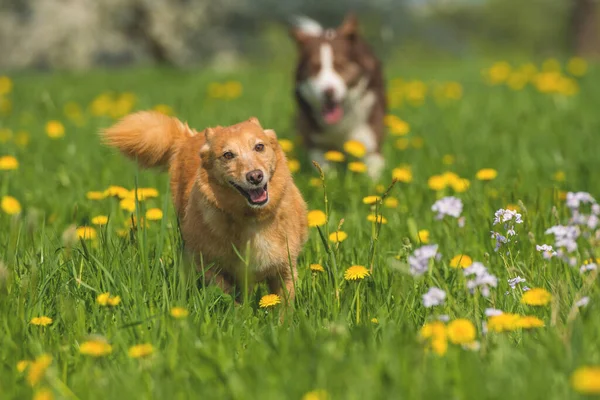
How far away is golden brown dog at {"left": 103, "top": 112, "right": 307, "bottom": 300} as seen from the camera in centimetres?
248

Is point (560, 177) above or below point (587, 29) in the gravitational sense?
below

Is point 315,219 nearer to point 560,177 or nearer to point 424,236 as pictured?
point 424,236

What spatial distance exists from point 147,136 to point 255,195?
0.85 meters

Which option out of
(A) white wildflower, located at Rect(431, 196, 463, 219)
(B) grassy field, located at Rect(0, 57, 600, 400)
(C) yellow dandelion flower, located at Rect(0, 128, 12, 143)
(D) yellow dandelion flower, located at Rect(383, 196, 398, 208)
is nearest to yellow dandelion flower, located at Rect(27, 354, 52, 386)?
(B) grassy field, located at Rect(0, 57, 600, 400)

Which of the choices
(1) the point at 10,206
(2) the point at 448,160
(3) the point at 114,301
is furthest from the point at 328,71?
(3) the point at 114,301

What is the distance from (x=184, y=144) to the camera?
3111 millimetres

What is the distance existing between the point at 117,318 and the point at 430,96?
6.17 m

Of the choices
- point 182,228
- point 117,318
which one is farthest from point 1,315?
point 182,228

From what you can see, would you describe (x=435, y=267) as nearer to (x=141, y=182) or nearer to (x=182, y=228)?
(x=182, y=228)

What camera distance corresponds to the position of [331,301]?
2.39 meters

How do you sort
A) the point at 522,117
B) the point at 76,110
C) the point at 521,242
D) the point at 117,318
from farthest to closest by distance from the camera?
the point at 76,110 → the point at 522,117 → the point at 521,242 → the point at 117,318

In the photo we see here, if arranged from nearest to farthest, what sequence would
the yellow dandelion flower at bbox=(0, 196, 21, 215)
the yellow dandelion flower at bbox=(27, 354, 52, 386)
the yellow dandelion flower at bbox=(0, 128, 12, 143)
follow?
1. the yellow dandelion flower at bbox=(27, 354, 52, 386)
2. the yellow dandelion flower at bbox=(0, 196, 21, 215)
3. the yellow dandelion flower at bbox=(0, 128, 12, 143)

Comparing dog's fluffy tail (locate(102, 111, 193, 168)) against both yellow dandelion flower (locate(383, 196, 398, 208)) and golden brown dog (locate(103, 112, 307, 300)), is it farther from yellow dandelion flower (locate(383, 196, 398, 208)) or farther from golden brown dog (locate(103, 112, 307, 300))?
yellow dandelion flower (locate(383, 196, 398, 208))

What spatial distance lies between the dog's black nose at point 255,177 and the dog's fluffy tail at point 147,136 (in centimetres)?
87
